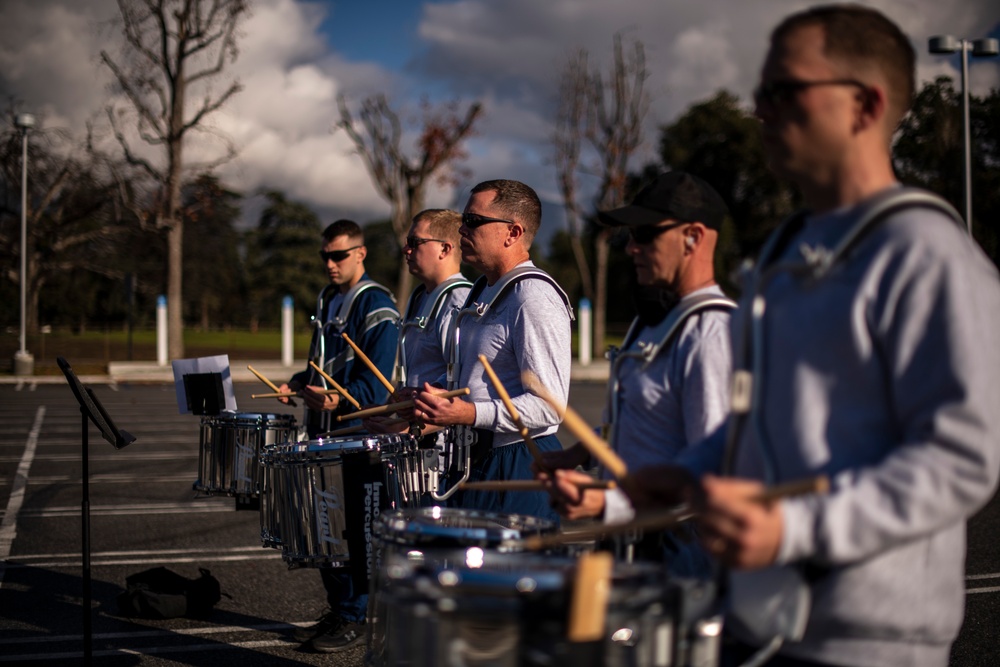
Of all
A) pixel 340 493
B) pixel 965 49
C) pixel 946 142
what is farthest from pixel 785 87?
pixel 946 142

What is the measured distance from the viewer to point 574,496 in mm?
2453

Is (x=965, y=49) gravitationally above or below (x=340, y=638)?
above

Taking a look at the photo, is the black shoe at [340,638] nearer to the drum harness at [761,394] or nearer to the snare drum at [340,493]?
the snare drum at [340,493]

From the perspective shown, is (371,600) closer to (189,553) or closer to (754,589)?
(754,589)

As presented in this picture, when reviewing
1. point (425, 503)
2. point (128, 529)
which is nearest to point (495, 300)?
point (425, 503)

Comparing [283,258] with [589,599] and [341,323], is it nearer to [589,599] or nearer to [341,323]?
[341,323]

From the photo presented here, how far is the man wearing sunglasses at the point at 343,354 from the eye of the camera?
5.48 meters

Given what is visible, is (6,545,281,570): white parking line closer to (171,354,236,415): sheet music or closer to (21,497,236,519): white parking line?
(21,497,236,519): white parking line

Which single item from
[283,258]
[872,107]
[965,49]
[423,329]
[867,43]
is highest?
[283,258]

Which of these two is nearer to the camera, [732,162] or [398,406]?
[398,406]

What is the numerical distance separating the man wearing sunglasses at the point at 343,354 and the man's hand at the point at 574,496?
3.02 meters

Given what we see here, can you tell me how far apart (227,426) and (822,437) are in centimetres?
470

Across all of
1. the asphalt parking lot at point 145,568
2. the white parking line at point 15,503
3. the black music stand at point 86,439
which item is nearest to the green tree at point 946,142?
the asphalt parking lot at point 145,568

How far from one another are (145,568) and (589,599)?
20.4 feet
